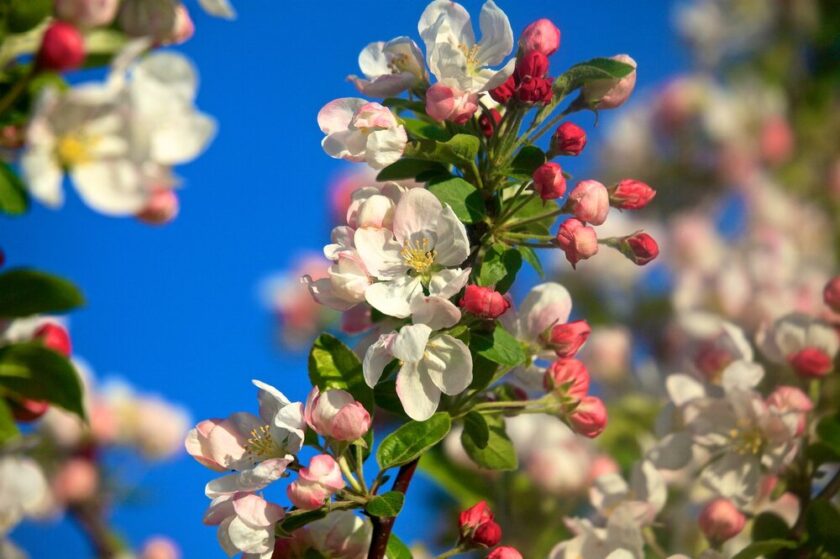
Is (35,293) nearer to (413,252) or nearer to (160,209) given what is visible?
(160,209)

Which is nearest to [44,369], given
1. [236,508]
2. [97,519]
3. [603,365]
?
[236,508]

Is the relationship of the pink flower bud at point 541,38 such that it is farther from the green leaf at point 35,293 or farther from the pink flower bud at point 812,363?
the pink flower bud at point 812,363

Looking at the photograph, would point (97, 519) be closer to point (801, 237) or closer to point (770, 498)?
point (770, 498)

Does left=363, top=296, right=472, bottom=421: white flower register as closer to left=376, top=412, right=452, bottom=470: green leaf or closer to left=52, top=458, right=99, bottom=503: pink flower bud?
left=376, top=412, right=452, bottom=470: green leaf

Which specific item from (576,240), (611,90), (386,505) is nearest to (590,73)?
(611,90)

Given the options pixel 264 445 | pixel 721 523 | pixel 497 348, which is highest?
pixel 497 348

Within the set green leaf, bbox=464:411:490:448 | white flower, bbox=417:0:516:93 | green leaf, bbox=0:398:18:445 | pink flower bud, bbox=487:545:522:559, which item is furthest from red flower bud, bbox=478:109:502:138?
green leaf, bbox=0:398:18:445

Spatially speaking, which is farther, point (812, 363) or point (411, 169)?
point (812, 363)
